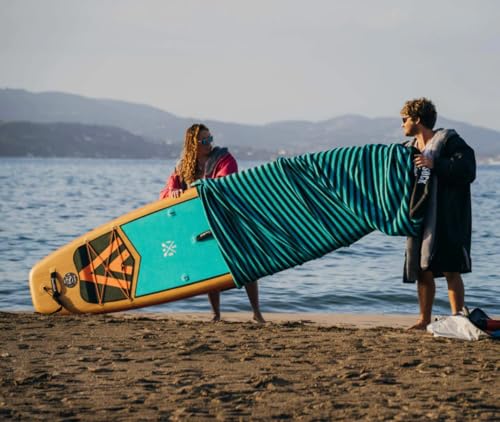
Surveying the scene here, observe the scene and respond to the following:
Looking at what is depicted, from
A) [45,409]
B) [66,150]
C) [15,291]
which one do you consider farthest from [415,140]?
[66,150]

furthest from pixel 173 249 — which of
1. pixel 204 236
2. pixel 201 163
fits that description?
pixel 201 163

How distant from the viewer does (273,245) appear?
618 centimetres

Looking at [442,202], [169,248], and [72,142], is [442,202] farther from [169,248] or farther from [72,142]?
[72,142]

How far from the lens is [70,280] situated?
681 cm

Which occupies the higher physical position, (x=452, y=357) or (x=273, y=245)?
(x=273, y=245)

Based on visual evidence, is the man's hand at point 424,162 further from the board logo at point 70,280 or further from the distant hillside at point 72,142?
the distant hillside at point 72,142

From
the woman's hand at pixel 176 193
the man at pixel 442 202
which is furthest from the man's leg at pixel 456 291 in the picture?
the woman's hand at pixel 176 193

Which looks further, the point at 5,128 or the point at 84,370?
the point at 5,128

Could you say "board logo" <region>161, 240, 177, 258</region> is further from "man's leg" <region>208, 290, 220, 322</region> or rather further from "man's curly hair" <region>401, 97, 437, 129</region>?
"man's curly hair" <region>401, 97, 437, 129</region>

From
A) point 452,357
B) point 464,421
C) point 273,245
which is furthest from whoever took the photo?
point 273,245

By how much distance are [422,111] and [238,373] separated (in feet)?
6.94

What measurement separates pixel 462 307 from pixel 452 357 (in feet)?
2.91

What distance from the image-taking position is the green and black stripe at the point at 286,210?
5980 mm

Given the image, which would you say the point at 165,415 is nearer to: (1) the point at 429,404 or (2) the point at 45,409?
(2) the point at 45,409
